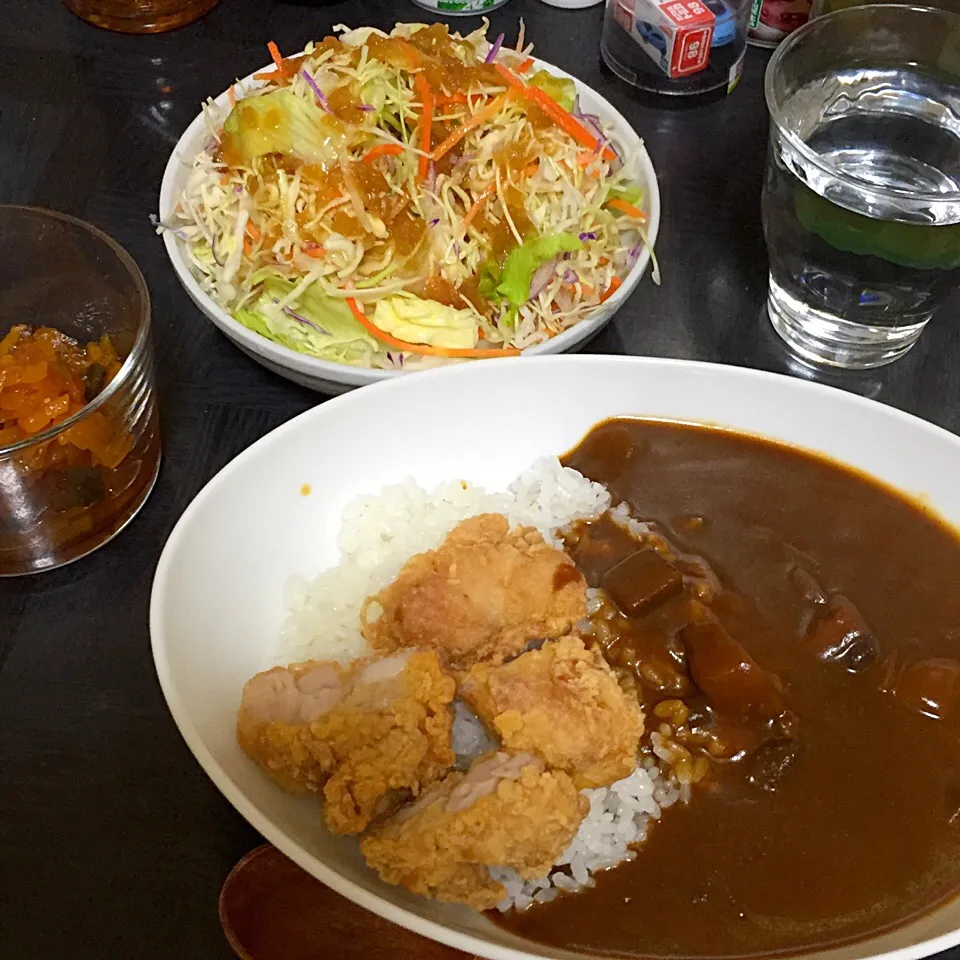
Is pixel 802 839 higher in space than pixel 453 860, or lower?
lower

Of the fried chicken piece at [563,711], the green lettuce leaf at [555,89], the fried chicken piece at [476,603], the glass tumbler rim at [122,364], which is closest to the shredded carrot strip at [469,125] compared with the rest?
the green lettuce leaf at [555,89]

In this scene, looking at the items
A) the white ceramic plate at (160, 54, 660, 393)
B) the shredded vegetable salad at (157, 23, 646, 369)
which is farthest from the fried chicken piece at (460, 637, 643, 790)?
the shredded vegetable salad at (157, 23, 646, 369)

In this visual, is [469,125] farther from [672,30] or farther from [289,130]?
[672,30]

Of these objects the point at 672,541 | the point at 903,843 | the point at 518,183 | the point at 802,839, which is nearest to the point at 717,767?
the point at 802,839

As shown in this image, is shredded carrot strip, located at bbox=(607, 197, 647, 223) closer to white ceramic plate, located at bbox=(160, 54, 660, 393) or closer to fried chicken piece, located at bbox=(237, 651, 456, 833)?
white ceramic plate, located at bbox=(160, 54, 660, 393)

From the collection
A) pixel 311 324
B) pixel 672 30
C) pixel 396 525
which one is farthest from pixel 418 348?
pixel 672 30

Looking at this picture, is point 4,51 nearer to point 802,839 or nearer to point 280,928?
point 280,928

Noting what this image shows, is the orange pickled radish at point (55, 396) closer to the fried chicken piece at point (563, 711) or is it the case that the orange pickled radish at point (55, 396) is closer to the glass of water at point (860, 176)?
the fried chicken piece at point (563, 711)
